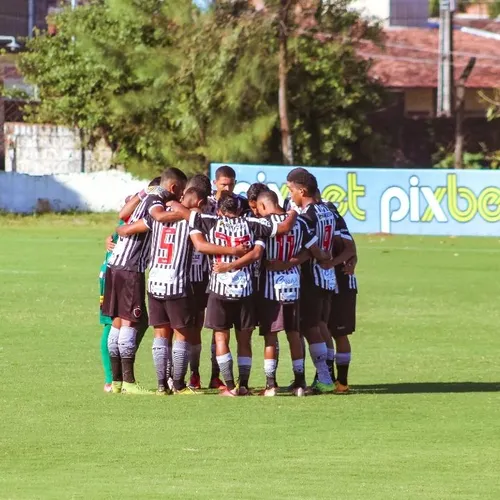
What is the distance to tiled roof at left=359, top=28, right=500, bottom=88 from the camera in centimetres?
5166

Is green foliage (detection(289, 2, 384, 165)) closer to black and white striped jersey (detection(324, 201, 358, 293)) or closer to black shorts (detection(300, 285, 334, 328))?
black and white striped jersey (detection(324, 201, 358, 293))

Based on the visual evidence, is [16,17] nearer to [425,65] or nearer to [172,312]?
[425,65]

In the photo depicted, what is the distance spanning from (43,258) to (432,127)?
22.9 m

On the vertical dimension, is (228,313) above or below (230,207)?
below

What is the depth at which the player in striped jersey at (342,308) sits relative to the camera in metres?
12.3

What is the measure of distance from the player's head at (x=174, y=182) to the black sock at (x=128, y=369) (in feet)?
4.75

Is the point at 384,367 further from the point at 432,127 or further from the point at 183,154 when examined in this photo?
the point at 432,127

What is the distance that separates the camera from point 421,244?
32.5 meters

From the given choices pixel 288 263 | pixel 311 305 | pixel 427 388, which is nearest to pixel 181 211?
pixel 288 263

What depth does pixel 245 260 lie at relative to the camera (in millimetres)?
11492

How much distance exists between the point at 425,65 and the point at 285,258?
42528 mm

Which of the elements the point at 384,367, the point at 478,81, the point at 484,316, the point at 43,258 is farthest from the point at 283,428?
the point at 478,81

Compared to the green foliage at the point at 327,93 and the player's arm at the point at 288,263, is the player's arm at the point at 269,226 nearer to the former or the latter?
the player's arm at the point at 288,263

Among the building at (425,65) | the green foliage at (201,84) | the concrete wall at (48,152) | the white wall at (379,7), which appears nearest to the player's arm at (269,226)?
the green foliage at (201,84)
